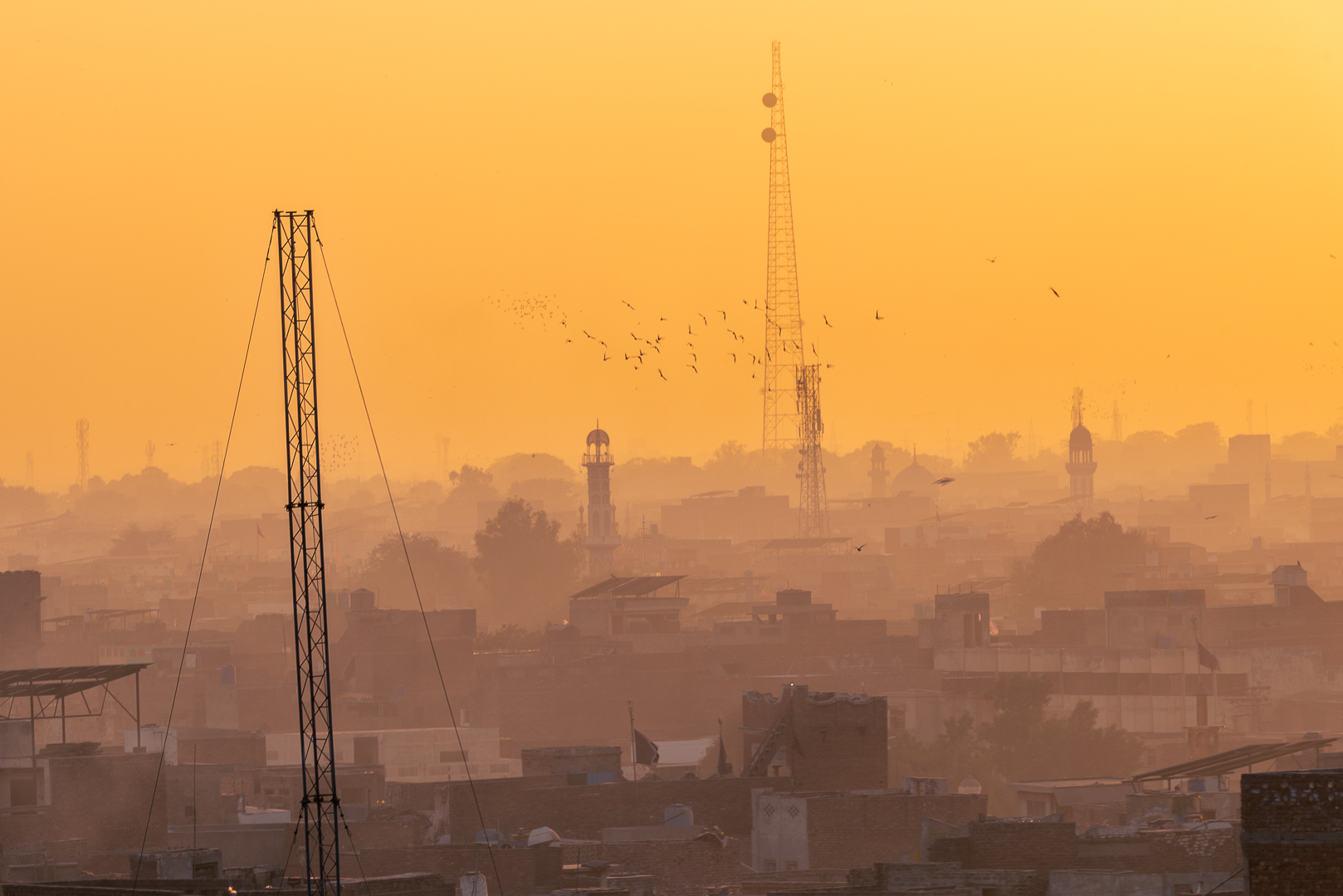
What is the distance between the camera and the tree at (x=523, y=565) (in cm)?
11388

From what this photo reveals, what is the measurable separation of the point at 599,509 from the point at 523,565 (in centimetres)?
1202

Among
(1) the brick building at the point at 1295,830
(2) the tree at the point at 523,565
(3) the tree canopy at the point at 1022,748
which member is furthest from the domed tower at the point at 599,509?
(1) the brick building at the point at 1295,830

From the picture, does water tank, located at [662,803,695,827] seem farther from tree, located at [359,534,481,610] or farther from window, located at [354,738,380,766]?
tree, located at [359,534,481,610]

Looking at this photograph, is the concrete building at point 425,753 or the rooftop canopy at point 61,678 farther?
the concrete building at point 425,753

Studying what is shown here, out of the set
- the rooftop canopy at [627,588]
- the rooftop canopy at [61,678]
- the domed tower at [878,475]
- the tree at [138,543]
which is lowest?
the rooftop canopy at [61,678]

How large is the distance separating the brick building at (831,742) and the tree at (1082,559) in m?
68.0

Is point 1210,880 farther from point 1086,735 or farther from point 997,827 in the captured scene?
point 1086,735

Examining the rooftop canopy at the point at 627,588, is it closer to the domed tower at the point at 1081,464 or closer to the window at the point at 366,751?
the window at the point at 366,751

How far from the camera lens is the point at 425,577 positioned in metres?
122

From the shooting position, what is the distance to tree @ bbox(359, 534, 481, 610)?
393 ft

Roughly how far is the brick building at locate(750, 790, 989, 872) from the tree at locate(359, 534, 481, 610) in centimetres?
8520

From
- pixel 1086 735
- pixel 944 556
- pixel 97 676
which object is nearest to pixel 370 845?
pixel 97 676

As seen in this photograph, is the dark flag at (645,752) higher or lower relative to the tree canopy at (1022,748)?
higher

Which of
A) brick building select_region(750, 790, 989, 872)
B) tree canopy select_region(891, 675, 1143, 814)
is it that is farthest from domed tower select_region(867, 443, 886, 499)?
brick building select_region(750, 790, 989, 872)
